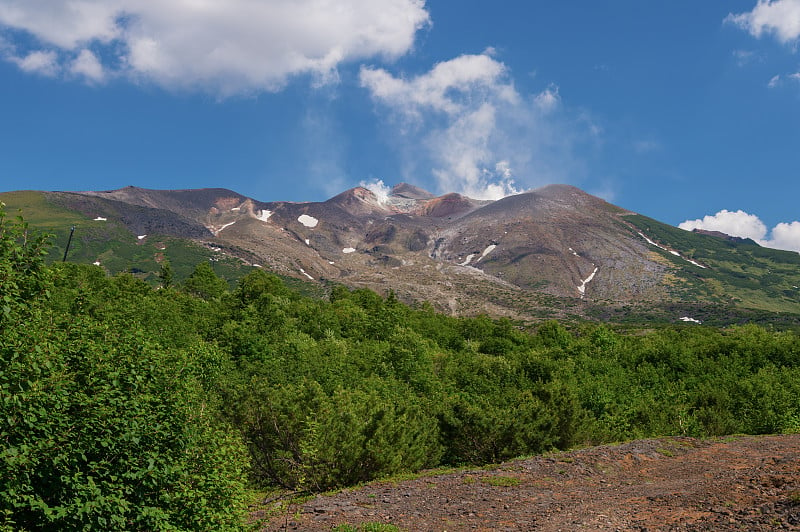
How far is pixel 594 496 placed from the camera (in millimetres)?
17516

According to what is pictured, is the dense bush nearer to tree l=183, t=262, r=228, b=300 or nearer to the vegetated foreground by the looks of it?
A: the vegetated foreground

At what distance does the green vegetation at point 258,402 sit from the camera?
9148 millimetres

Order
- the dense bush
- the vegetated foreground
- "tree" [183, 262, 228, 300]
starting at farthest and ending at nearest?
"tree" [183, 262, 228, 300]
the vegetated foreground
the dense bush

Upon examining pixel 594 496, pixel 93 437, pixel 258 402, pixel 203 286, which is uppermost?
pixel 203 286

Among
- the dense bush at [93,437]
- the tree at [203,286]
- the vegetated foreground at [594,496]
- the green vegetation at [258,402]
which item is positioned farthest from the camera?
the tree at [203,286]

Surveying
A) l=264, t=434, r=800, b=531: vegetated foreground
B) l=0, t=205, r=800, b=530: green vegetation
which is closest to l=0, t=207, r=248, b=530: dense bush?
l=0, t=205, r=800, b=530: green vegetation

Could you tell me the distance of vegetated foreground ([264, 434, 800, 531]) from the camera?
13812 millimetres

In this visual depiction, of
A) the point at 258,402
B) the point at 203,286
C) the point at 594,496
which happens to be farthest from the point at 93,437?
the point at 203,286

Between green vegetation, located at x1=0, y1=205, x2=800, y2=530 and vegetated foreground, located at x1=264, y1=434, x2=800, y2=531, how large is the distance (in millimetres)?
1576

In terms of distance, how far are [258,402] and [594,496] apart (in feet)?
43.4

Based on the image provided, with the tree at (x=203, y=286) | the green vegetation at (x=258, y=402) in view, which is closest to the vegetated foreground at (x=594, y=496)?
the green vegetation at (x=258, y=402)

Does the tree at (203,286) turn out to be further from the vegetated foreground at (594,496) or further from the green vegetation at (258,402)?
the vegetated foreground at (594,496)

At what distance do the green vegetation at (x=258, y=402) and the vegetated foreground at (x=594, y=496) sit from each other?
1.58 metres

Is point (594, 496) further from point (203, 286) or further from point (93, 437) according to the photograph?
point (203, 286)
